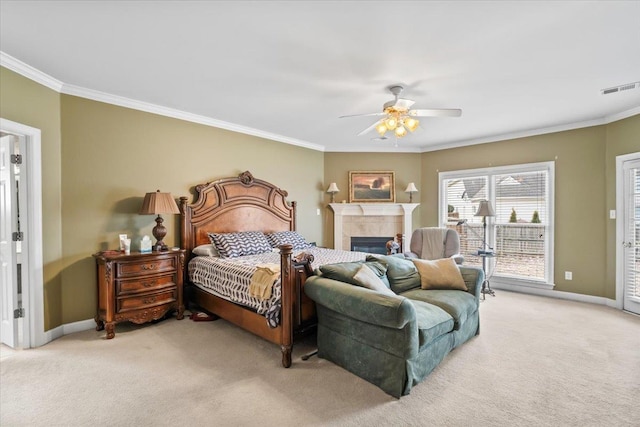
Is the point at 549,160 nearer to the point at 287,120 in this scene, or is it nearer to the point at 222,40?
the point at 287,120

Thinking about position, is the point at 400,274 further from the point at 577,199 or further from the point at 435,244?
the point at 577,199

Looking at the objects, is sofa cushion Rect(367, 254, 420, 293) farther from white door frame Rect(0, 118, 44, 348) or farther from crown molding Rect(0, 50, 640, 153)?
white door frame Rect(0, 118, 44, 348)

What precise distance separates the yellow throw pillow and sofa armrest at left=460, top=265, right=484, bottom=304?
0.19 feet

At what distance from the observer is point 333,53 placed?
8.52 feet

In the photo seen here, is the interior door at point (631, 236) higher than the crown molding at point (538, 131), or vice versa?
the crown molding at point (538, 131)

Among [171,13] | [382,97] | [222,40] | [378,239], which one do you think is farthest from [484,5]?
[378,239]

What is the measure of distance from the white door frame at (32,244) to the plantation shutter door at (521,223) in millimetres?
6366

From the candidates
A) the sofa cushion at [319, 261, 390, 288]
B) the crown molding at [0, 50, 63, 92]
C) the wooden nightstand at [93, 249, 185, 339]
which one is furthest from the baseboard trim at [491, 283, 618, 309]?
the crown molding at [0, 50, 63, 92]

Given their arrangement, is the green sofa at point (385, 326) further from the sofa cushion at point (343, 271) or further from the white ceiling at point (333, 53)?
the white ceiling at point (333, 53)

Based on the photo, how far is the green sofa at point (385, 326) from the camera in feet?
7.23

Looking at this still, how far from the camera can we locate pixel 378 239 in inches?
246

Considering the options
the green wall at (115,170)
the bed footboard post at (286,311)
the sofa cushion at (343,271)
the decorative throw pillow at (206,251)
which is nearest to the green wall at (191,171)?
the green wall at (115,170)

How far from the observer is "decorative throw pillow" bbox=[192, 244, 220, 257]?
4043 millimetres

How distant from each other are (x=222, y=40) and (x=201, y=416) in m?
2.73
